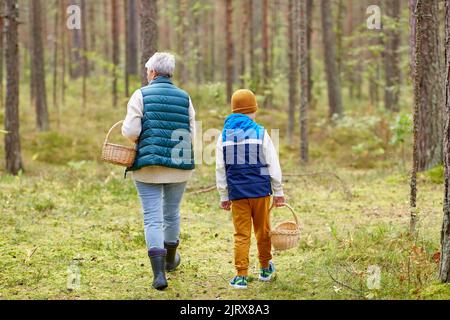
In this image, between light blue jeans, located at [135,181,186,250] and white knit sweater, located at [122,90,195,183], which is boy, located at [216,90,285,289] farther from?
light blue jeans, located at [135,181,186,250]

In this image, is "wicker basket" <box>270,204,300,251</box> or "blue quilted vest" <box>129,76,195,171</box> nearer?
"blue quilted vest" <box>129,76,195,171</box>

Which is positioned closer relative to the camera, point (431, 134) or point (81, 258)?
point (81, 258)

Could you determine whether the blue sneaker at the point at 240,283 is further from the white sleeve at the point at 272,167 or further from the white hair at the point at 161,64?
the white hair at the point at 161,64

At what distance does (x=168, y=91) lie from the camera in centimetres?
595

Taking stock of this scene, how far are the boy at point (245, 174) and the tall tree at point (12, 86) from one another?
9.37 meters

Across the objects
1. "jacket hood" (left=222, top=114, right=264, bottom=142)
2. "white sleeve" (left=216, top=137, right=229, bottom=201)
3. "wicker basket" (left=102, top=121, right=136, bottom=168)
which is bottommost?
"white sleeve" (left=216, top=137, right=229, bottom=201)

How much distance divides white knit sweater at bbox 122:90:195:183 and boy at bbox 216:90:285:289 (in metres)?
0.48

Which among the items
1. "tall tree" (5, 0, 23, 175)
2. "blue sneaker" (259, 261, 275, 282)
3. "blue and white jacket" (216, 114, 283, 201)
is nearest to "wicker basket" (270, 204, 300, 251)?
"blue sneaker" (259, 261, 275, 282)

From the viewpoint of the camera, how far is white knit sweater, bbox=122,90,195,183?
5.79m

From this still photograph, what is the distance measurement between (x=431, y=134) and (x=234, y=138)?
23.5 ft

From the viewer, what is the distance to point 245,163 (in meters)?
5.75

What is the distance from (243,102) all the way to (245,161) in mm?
614
